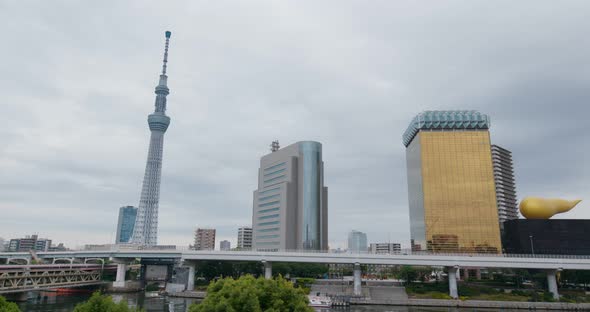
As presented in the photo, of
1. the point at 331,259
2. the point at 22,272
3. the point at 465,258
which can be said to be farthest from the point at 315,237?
the point at 22,272

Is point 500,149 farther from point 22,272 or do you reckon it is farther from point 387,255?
point 22,272

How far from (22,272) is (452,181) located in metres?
110

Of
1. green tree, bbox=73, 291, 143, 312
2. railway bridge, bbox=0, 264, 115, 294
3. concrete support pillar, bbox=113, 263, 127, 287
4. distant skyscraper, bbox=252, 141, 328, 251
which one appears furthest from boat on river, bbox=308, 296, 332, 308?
distant skyscraper, bbox=252, 141, 328, 251

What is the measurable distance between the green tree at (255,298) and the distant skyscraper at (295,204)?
359ft

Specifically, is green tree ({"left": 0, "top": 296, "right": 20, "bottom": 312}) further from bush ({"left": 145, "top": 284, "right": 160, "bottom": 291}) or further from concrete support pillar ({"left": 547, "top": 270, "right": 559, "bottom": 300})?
concrete support pillar ({"left": 547, "top": 270, "right": 559, "bottom": 300})

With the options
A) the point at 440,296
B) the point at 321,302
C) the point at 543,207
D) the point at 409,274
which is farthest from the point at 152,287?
the point at 543,207

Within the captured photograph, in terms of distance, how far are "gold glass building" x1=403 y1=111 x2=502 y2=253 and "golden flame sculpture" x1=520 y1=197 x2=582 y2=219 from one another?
18.0 m

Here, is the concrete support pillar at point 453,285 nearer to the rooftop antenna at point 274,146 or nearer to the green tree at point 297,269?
the green tree at point 297,269

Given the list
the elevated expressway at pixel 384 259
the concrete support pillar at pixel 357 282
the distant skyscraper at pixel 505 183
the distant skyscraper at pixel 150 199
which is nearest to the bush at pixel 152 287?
the elevated expressway at pixel 384 259

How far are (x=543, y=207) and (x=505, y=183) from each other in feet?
266

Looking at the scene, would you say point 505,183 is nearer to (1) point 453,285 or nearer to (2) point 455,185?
(2) point 455,185

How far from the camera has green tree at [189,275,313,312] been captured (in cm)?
2658

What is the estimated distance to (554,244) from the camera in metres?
82.7

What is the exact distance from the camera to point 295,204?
144 meters
